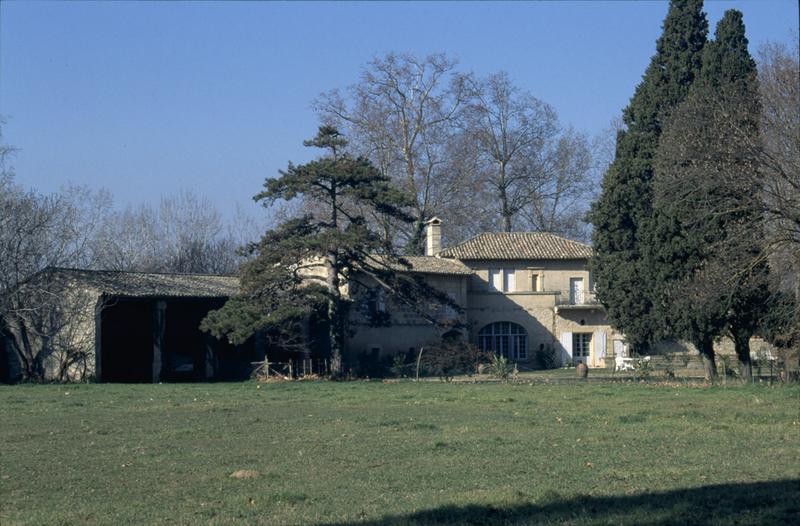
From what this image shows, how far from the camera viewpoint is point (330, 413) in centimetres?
2300

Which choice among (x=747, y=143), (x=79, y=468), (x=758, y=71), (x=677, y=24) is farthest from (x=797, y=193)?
(x=79, y=468)

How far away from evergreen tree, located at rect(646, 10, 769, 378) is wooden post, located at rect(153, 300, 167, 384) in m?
20.3

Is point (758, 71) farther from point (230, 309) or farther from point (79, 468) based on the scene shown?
point (79, 468)

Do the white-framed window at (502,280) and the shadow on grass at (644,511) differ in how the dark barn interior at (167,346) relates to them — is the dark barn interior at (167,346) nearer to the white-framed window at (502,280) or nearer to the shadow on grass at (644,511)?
the white-framed window at (502,280)

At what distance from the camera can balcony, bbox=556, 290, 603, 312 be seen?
59.1 meters

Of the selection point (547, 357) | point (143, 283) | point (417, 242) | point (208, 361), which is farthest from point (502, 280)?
point (143, 283)

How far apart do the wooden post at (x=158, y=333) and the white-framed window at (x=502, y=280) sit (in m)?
23.1

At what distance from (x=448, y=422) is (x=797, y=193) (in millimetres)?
16329

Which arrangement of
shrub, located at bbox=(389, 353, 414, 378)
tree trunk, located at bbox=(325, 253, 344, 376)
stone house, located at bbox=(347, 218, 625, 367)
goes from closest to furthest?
tree trunk, located at bbox=(325, 253, 344, 376), shrub, located at bbox=(389, 353, 414, 378), stone house, located at bbox=(347, 218, 625, 367)

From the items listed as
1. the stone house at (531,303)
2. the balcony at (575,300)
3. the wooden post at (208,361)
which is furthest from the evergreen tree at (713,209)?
the stone house at (531,303)

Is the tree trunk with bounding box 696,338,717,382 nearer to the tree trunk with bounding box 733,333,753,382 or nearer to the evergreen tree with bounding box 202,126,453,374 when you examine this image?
the tree trunk with bounding box 733,333,753,382

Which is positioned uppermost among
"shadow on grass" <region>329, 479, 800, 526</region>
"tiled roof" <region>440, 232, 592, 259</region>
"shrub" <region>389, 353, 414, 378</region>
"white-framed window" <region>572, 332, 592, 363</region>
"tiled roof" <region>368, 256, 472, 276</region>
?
"tiled roof" <region>440, 232, 592, 259</region>

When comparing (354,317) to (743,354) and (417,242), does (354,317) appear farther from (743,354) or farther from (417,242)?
(743,354)

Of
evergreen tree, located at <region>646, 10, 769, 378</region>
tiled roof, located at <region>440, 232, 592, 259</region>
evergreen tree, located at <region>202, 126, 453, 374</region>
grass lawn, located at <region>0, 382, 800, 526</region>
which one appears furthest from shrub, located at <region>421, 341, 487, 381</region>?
grass lawn, located at <region>0, 382, 800, 526</region>
